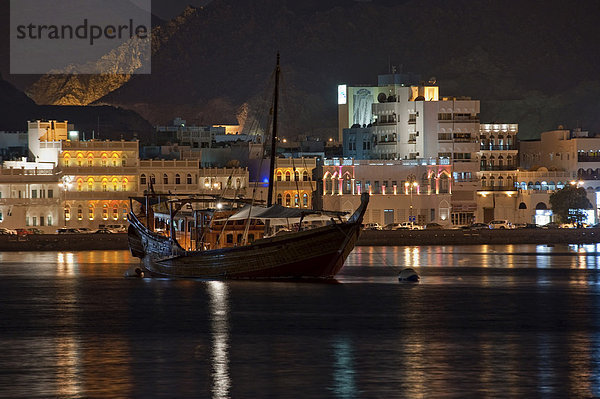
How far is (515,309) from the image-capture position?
61.2 metres

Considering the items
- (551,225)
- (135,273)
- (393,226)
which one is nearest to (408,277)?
(135,273)

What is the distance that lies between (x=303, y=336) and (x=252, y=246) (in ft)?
76.3

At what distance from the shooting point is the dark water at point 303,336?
3784 cm

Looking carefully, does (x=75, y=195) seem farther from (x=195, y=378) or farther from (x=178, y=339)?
(x=195, y=378)

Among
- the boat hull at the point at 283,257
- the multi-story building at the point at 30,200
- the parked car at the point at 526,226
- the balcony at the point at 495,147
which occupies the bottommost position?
the boat hull at the point at 283,257

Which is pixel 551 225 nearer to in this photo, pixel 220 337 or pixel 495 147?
pixel 495 147

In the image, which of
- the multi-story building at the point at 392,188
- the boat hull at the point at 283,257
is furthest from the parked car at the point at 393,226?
the boat hull at the point at 283,257

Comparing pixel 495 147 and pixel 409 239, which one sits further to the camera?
pixel 495 147

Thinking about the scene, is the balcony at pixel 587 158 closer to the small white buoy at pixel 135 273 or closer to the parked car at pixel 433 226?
the parked car at pixel 433 226

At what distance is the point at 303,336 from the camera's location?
163 feet

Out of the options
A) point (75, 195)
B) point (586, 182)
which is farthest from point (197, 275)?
point (586, 182)

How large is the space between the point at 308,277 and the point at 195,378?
124 feet

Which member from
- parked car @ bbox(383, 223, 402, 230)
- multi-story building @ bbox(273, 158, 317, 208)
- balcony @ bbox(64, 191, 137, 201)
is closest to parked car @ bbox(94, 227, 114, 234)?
balcony @ bbox(64, 191, 137, 201)

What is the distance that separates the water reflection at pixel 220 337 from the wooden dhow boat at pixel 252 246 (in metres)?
1.52
